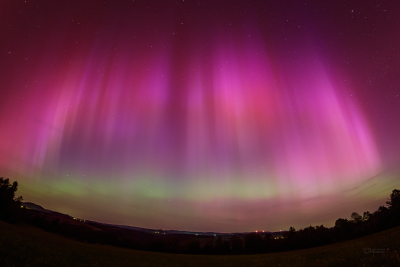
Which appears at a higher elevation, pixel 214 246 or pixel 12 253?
pixel 12 253

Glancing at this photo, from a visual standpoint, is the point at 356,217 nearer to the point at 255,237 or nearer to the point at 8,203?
the point at 255,237

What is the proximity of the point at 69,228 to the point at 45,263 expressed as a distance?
435 feet

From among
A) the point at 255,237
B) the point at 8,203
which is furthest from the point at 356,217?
the point at 8,203

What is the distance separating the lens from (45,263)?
1453cm

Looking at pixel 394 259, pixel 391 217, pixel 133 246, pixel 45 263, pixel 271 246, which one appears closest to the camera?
pixel 394 259

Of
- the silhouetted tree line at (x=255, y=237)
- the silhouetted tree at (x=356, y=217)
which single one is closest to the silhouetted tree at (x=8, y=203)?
the silhouetted tree line at (x=255, y=237)

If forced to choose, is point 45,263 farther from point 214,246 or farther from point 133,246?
point 133,246

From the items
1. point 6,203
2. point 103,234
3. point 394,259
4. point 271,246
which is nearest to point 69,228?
point 103,234

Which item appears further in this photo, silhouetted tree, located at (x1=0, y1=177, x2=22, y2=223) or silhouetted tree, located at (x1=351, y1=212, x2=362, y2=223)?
silhouetted tree, located at (x1=351, y1=212, x2=362, y2=223)

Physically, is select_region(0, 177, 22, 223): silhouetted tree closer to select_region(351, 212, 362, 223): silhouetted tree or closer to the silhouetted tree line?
the silhouetted tree line

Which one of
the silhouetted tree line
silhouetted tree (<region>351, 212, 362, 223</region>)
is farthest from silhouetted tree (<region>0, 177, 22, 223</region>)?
silhouetted tree (<region>351, 212, 362, 223</region>)

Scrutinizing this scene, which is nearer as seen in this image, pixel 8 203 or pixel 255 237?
pixel 8 203

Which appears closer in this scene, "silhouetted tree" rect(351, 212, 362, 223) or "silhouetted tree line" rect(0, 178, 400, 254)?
"silhouetted tree line" rect(0, 178, 400, 254)

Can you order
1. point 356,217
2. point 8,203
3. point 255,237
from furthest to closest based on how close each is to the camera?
1. point 356,217
2. point 255,237
3. point 8,203
